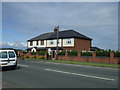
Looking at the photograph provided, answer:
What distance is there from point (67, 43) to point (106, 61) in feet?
62.0

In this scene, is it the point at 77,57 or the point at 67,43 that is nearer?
the point at 77,57

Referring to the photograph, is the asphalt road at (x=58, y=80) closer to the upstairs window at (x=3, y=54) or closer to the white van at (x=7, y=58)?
the white van at (x=7, y=58)

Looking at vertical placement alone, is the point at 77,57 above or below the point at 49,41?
below

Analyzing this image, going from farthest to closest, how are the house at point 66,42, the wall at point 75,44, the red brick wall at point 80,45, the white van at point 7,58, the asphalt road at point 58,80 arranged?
the house at point 66,42, the red brick wall at point 80,45, the wall at point 75,44, the white van at point 7,58, the asphalt road at point 58,80

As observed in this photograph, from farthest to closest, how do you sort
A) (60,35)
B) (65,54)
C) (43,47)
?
(43,47) < (60,35) < (65,54)

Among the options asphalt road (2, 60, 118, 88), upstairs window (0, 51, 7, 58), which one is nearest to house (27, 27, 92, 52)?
upstairs window (0, 51, 7, 58)

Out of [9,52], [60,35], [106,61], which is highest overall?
[60,35]

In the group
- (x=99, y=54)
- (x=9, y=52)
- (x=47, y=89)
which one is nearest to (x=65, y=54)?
(x=99, y=54)

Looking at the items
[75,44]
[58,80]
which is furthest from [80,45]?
[58,80]

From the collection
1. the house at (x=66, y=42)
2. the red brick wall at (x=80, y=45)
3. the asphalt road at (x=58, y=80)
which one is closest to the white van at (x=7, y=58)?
the asphalt road at (x=58, y=80)

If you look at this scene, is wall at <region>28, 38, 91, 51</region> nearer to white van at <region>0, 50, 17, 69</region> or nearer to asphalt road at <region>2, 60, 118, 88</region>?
white van at <region>0, 50, 17, 69</region>

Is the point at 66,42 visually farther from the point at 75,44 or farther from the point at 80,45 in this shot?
the point at 80,45

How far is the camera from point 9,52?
14.4m

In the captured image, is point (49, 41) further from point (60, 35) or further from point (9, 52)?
point (9, 52)
